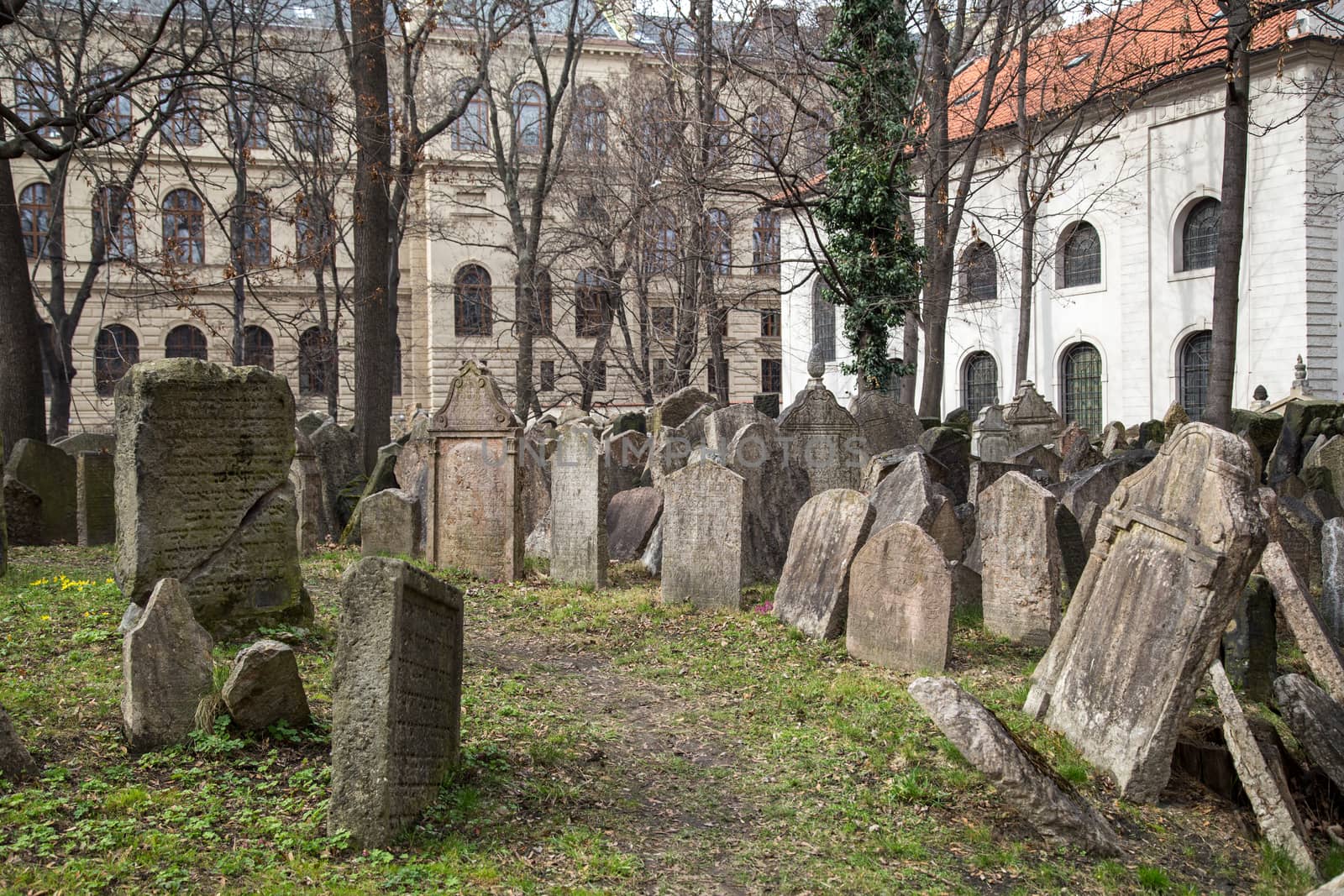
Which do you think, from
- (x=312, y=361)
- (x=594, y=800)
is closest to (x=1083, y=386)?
(x=312, y=361)

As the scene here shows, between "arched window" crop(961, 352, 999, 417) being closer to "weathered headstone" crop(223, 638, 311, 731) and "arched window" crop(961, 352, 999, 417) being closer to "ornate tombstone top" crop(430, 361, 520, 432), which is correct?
"ornate tombstone top" crop(430, 361, 520, 432)

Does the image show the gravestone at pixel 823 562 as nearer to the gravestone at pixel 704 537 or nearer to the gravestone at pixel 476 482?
the gravestone at pixel 704 537

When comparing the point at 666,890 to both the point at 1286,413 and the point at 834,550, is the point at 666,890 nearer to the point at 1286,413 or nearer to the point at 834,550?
the point at 834,550

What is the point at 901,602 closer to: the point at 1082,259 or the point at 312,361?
the point at 312,361

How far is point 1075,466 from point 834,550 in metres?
7.56

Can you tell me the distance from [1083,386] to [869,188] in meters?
15.7

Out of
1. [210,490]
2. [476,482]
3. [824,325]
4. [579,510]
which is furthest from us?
[824,325]

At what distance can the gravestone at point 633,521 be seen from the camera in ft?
36.7

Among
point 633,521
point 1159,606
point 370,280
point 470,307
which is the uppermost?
point 470,307

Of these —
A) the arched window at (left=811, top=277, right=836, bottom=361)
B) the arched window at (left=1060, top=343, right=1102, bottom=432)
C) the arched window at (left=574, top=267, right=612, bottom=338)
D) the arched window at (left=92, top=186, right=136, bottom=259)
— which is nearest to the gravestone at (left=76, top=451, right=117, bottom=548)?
the arched window at (left=92, top=186, right=136, bottom=259)

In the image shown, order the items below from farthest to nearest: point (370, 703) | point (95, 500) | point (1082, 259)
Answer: point (1082, 259) → point (95, 500) → point (370, 703)

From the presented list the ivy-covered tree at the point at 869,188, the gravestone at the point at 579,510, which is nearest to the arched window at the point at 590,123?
the ivy-covered tree at the point at 869,188

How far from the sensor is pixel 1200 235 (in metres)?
26.5

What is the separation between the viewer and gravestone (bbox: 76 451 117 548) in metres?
10.8
